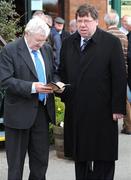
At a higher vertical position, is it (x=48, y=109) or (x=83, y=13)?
(x=83, y=13)

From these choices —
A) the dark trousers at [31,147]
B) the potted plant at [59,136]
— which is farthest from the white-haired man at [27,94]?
the potted plant at [59,136]

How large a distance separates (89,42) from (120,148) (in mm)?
2874

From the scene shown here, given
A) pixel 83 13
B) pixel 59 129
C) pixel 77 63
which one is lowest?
pixel 59 129

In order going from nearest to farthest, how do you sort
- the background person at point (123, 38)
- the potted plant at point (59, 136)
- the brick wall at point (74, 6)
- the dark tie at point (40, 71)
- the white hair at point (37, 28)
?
the white hair at point (37, 28), the dark tie at point (40, 71), the potted plant at point (59, 136), the background person at point (123, 38), the brick wall at point (74, 6)

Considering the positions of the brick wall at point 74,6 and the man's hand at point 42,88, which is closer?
the man's hand at point 42,88

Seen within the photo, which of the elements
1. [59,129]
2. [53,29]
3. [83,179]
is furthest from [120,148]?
[53,29]

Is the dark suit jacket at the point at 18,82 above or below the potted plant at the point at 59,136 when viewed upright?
above

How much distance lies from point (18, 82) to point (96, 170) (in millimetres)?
1242

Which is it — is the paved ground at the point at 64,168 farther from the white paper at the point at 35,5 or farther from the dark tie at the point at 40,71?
the white paper at the point at 35,5

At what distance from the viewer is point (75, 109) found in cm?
515

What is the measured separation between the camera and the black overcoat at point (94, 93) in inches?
199

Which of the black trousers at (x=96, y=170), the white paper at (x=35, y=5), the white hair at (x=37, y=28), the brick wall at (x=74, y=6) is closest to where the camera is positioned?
the white hair at (x=37, y=28)

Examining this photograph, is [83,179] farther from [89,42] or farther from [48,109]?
[89,42]

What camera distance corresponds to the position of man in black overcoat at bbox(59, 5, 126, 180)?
5.04 m
